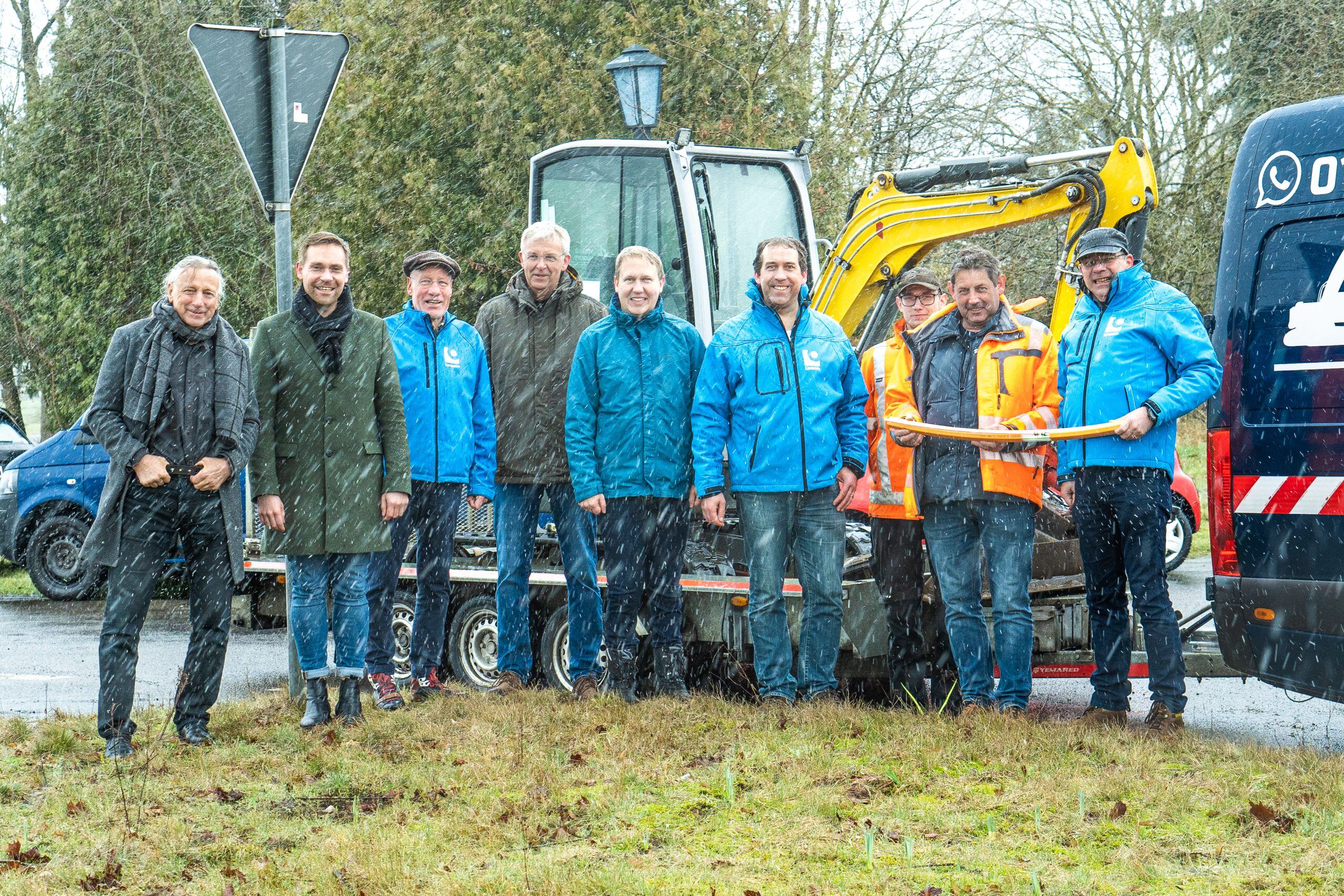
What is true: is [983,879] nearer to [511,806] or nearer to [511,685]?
[511,806]

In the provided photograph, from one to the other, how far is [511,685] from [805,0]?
13583 millimetres

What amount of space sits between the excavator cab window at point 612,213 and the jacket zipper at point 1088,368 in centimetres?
316

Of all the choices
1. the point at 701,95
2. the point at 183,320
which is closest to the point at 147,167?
the point at 701,95

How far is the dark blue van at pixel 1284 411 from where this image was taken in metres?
5.35

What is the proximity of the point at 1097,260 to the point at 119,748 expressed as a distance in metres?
4.45

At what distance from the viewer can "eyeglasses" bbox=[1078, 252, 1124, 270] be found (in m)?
5.68

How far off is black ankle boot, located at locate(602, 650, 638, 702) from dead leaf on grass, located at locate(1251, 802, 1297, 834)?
2.77 metres

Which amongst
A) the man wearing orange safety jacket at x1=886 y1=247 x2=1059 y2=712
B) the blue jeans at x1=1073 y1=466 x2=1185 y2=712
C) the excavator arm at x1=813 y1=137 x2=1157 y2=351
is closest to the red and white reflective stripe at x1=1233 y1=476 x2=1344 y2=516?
the blue jeans at x1=1073 y1=466 x2=1185 y2=712

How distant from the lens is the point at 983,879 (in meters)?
3.87

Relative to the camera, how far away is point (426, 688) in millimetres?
6781

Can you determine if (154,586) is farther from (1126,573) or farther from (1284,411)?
(1284,411)

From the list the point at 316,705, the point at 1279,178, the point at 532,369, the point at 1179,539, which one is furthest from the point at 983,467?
the point at 1179,539

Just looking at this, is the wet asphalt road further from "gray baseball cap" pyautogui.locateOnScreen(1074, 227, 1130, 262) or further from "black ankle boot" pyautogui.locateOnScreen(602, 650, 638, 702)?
"gray baseball cap" pyautogui.locateOnScreen(1074, 227, 1130, 262)

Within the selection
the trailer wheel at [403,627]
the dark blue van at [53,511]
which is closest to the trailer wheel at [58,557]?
the dark blue van at [53,511]
